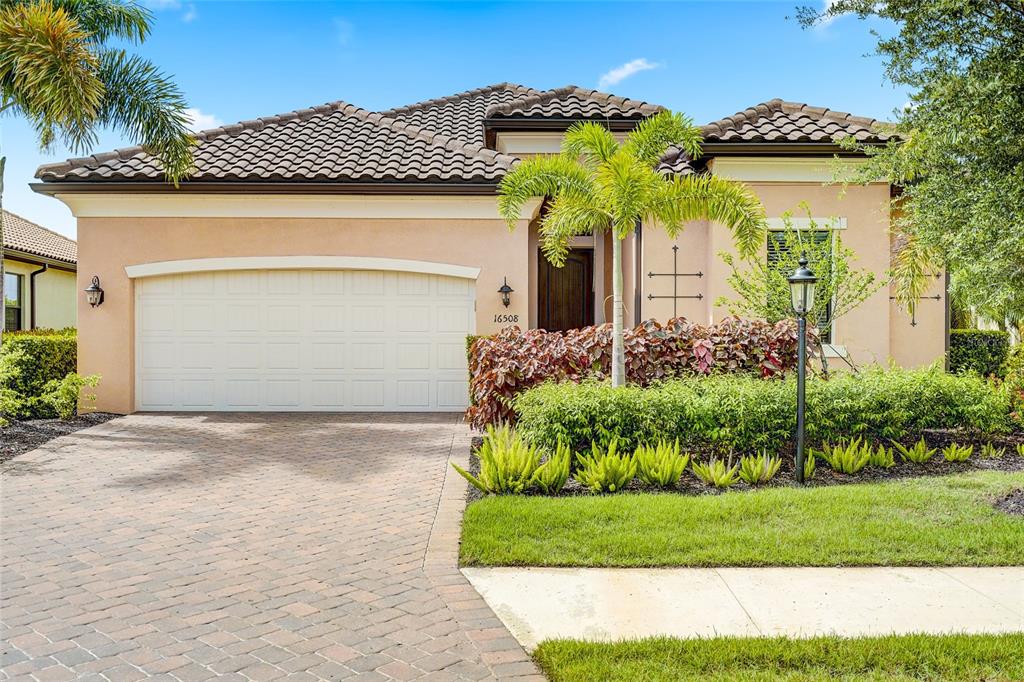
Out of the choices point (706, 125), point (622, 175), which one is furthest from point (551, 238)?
point (706, 125)

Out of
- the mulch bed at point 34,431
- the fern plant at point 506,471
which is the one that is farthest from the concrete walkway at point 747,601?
the mulch bed at point 34,431

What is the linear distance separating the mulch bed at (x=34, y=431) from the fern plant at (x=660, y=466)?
7.73m

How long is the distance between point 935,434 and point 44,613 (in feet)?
31.9

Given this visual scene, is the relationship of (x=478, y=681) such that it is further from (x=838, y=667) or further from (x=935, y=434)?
(x=935, y=434)

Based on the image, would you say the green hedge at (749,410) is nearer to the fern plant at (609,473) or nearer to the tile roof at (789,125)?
the fern plant at (609,473)

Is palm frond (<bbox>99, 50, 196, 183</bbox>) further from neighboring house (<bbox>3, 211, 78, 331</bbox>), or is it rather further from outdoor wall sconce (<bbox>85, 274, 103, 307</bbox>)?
neighboring house (<bbox>3, 211, 78, 331</bbox>)

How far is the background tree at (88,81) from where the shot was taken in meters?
9.63

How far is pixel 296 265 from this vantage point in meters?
12.7

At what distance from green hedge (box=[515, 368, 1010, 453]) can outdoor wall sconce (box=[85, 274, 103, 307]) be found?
8.58 m

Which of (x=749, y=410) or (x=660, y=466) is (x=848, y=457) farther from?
(x=660, y=466)

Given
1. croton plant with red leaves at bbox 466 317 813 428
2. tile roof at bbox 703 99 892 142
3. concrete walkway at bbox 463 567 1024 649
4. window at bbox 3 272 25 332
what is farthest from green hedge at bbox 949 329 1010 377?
window at bbox 3 272 25 332

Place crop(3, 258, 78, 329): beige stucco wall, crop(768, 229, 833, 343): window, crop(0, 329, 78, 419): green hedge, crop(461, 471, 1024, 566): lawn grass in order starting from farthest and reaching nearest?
crop(3, 258, 78, 329): beige stucco wall < crop(0, 329, 78, 419): green hedge < crop(768, 229, 833, 343): window < crop(461, 471, 1024, 566): lawn grass

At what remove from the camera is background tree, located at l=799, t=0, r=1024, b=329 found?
5.86 m

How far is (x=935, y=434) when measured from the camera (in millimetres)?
9188
